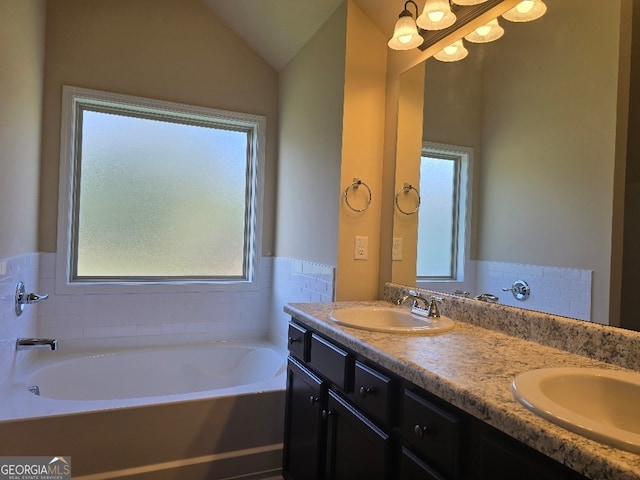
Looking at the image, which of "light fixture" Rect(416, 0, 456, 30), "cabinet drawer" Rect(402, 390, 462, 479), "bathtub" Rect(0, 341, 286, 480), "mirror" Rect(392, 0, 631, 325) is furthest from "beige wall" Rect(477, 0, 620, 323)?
"bathtub" Rect(0, 341, 286, 480)

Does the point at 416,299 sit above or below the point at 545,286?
below

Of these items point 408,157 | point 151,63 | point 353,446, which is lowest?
point 353,446

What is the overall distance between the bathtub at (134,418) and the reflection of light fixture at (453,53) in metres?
1.84

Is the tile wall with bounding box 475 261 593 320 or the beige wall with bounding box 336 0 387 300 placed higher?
the beige wall with bounding box 336 0 387 300

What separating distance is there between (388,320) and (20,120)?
6.90ft

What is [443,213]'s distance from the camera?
202 cm

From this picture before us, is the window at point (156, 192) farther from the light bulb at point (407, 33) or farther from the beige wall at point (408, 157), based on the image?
the light bulb at point (407, 33)

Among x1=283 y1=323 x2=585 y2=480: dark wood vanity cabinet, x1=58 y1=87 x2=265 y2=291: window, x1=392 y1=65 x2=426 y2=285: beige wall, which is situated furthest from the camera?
x1=58 y1=87 x2=265 y2=291: window

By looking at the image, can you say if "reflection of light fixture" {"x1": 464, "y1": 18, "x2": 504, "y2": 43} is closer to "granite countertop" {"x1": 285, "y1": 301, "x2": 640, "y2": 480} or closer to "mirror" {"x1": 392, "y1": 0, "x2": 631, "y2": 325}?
"mirror" {"x1": 392, "y1": 0, "x2": 631, "y2": 325}

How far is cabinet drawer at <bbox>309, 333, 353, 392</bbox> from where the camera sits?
4.98 feet

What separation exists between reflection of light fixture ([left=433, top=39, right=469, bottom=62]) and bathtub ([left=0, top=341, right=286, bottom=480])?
184 centimetres

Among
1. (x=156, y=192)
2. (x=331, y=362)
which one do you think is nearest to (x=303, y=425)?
(x=331, y=362)

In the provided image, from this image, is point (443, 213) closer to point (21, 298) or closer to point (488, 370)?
point (488, 370)

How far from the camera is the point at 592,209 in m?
1.33
